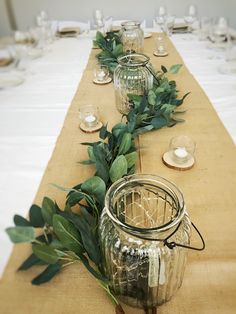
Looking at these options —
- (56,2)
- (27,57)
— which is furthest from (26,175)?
(56,2)

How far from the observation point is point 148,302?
37 cm

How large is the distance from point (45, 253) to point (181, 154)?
0.39 m

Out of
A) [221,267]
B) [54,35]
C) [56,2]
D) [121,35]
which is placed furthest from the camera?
[56,2]

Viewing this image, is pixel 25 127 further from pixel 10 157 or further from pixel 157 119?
pixel 157 119

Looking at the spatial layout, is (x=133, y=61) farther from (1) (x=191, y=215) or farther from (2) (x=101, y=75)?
(1) (x=191, y=215)

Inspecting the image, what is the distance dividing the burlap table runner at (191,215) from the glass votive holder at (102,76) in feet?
0.54

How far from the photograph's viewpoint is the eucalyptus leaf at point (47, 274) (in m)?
0.39

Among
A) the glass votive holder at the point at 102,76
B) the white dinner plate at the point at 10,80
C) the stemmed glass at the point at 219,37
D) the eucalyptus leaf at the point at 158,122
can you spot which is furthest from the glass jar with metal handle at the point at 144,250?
the stemmed glass at the point at 219,37

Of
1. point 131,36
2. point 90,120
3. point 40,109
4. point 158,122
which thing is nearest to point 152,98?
point 158,122

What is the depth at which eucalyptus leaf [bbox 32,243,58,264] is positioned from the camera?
35 cm

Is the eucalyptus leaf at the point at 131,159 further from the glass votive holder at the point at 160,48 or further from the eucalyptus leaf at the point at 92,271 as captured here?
the glass votive holder at the point at 160,48

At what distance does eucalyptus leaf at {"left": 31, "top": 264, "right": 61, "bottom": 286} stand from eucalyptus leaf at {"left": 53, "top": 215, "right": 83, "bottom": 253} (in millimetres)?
41

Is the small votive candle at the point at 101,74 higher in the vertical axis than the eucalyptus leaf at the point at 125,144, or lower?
lower

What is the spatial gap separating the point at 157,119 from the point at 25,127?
406mm
